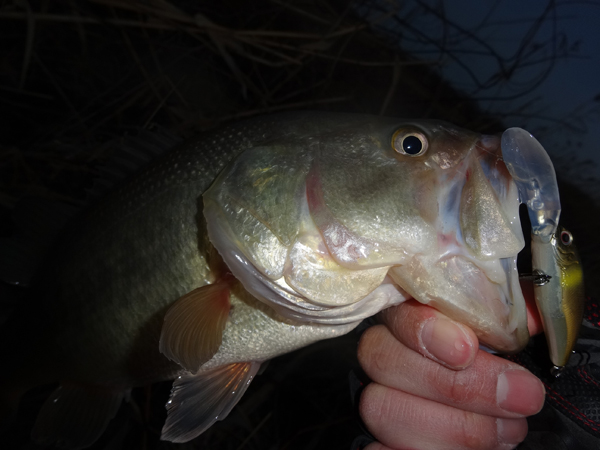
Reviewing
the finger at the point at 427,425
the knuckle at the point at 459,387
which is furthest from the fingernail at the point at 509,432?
the knuckle at the point at 459,387

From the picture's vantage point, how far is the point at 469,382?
0.84m

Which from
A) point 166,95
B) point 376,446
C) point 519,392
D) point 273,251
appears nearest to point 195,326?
point 273,251

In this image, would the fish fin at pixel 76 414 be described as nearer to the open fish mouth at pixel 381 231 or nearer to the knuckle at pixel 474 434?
the open fish mouth at pixel 381 231

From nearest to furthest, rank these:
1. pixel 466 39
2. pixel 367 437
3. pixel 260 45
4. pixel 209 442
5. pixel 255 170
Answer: pixel 255 170
pixel 367 437
pixel 209 442
pixel 260 45
pixel 466 39

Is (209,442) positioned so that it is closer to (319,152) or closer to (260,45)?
(319,152)

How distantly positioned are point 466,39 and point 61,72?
399cm

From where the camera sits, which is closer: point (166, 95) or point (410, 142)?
point (410, 142)

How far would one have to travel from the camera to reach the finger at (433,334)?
0.76 metres

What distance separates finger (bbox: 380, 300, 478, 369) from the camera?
29.9 inches

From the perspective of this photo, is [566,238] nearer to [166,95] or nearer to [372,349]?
[372,349]

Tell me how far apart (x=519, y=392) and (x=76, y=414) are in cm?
145

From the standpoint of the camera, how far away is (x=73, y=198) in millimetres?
2414

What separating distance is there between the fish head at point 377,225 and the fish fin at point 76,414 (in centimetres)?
95

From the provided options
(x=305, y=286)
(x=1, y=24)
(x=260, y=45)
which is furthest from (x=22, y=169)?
(x=305, y=286)
